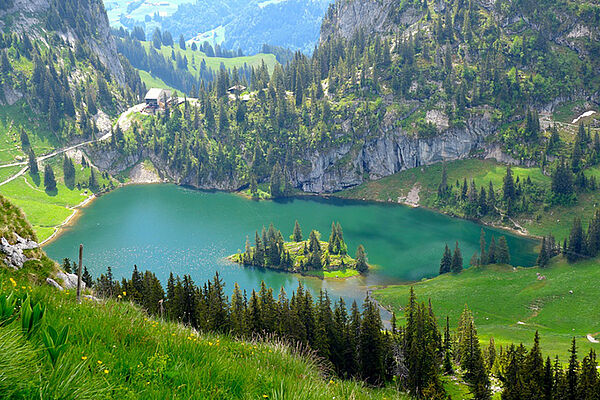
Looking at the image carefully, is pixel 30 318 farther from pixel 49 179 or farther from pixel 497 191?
pixel 49 179

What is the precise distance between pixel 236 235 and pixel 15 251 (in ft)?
418

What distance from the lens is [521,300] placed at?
102 m

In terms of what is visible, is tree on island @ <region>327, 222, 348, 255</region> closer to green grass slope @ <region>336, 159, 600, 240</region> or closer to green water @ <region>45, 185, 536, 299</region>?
green water @ <region>45, 185, 536, 299</region>

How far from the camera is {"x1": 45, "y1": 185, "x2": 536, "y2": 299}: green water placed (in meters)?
123

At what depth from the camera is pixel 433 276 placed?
123 meters

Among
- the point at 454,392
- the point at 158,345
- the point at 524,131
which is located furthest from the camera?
the point at 524,131

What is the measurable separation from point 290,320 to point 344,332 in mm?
7516

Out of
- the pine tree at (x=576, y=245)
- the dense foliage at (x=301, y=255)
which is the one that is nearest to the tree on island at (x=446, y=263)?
the dense foliage at (x=301, y=255)

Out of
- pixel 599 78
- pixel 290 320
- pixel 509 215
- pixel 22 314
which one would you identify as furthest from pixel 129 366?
pixel 599 78

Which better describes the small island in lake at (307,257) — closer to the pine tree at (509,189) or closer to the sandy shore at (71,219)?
the sandy shore at (71,219)

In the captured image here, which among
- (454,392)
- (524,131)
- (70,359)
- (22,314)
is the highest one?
(524,131)

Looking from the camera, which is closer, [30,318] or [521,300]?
[30,318]

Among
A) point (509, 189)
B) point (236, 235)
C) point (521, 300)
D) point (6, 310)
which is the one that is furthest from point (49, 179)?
point (6, 310)

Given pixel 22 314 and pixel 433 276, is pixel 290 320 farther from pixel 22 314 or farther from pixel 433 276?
pixel 433 276
